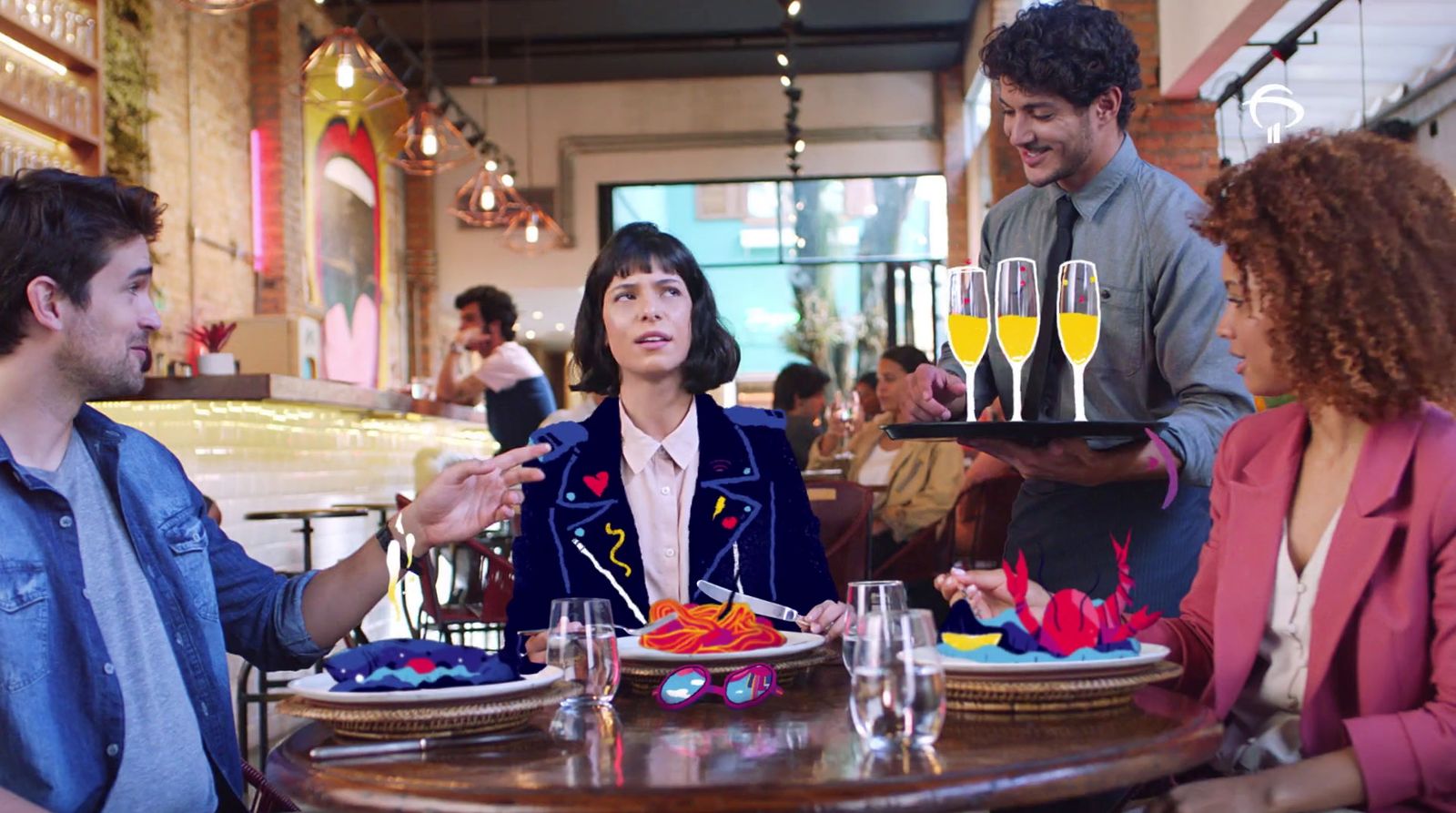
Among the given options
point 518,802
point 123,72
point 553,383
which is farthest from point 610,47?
point 518,802

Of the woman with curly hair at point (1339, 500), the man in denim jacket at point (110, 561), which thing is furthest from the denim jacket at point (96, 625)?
the woman with curly hair at point (1339, 500)

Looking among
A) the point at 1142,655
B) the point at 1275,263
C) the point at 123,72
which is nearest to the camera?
the point at 1142,655

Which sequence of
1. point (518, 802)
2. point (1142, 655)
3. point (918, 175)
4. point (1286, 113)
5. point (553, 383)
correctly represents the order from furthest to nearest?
point (553, 383) → point (918, 175) → point (1286, 113) → point (1142, 655) → point (518, 802)

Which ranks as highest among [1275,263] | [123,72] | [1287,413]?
[123,72]

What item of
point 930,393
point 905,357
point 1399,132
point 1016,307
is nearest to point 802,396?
point 905,357

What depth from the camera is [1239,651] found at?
5.36 feet

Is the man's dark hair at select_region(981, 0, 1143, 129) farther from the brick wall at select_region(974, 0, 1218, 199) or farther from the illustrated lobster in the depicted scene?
the brick wall at select_region(974, 0, 1218, 199)

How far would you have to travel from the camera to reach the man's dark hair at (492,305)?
7.40m

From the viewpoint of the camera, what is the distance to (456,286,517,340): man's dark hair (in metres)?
7.40

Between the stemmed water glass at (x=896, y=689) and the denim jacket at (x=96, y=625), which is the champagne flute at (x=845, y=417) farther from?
the stemmed water glass at (x=896, y=689)

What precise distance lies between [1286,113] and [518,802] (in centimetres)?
971

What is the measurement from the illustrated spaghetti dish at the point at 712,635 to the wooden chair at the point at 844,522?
73.9 inches

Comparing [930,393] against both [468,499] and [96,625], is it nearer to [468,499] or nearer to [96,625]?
[468,499]

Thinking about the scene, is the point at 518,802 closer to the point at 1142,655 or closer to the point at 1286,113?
the point at 1142,655
